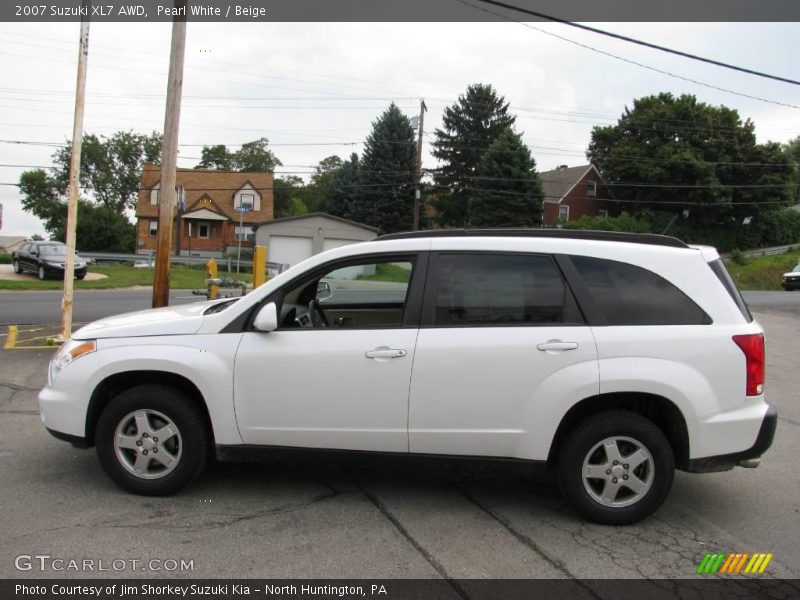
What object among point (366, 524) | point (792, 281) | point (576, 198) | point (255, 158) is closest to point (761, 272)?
point (792, 281)

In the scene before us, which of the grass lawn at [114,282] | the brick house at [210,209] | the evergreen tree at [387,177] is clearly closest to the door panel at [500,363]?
the grass lawn at [114,282]

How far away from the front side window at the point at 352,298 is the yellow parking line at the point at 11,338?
24.2 feet

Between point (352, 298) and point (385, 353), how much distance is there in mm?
1327

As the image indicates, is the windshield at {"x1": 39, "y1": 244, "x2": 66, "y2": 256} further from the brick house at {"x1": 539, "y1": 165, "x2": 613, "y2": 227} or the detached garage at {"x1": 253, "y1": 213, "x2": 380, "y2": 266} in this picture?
the brick house at {"x1": 539, "y1": 165, "x2": 613, "y2": 227}

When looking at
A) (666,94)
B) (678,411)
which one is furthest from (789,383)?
(666,94)

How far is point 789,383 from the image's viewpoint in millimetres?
8547

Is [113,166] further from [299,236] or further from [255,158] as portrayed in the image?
[299,236]

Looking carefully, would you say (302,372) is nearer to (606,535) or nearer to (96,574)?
(96,574)

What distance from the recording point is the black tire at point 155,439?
3.99 metres

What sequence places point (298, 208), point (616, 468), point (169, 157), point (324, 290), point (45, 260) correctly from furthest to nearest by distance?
1. point (298, 208)
2. point (45, 260)
3. point (169, 157)
4. point (324, 290)
5. point (616, 468)

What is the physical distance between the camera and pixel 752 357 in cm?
369

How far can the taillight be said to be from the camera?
3689 mm

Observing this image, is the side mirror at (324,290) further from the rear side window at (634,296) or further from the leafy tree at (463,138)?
the leafy tree at (463,138)

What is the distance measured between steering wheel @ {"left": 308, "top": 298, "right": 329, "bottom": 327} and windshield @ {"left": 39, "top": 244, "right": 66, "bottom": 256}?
26.3 m
